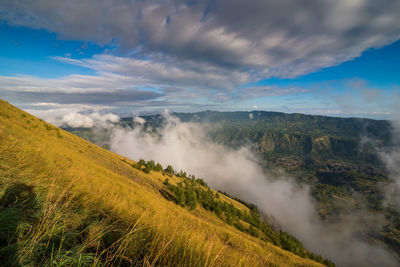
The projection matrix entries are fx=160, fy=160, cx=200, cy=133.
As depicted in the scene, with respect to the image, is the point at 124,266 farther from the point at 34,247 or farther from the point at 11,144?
the point at 11,144

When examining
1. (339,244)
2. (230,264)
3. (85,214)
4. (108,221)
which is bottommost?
(339,244)

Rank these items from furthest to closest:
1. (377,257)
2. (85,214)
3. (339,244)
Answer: (339,244) < (377,257) < (85,214)

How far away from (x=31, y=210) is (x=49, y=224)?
0.74 metres

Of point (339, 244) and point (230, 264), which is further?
point (339, 244)

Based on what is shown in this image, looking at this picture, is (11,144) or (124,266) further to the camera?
(11,144)

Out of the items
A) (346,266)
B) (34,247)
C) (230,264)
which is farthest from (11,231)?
(346,266)

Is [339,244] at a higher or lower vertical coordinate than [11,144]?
lower

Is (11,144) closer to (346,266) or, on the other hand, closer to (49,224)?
(49,224)

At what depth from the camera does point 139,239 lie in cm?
287

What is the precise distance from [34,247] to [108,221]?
1559 mm

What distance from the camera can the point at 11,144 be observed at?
219 inches

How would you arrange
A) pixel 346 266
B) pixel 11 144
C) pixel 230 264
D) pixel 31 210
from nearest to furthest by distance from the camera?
pixel 31 210 < pixel 230 264 < pixel 11 144 < pixel 346 266

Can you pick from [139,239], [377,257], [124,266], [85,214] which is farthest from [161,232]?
[377,257]

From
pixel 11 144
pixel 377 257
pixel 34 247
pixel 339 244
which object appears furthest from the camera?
pixel 339 244
